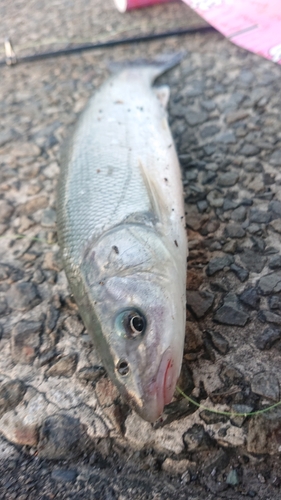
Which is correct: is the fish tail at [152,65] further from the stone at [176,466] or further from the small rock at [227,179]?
the stone at [176,466]

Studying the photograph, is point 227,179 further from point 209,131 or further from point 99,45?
point 99,45

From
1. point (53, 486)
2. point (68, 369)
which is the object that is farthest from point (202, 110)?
point (53, 486)

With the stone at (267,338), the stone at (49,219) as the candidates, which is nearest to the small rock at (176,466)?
the stone at (267,338)

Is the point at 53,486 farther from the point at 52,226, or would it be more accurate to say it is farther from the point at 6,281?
the point at 52,226

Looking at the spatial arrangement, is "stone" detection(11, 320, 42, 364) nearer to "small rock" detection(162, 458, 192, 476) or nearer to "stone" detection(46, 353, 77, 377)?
"stone" detection(46, 353, 77, 377)

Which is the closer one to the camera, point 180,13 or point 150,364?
A: point 150,364

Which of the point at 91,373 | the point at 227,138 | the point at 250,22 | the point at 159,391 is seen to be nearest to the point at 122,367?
the point at 159,391
